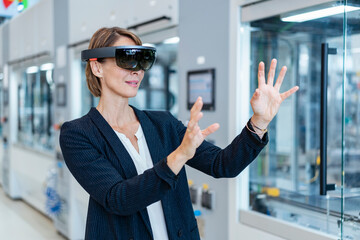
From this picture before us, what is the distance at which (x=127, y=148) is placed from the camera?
1414 mm

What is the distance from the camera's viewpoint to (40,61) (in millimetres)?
5352

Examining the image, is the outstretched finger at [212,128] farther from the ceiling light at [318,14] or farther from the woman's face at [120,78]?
the ceiling light at [318,14]

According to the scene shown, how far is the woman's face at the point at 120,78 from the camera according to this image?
1399mm

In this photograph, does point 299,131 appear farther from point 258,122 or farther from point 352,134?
point 258,122

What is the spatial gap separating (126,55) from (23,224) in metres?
4.54

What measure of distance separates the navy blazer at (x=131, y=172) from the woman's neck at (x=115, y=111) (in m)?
0.05

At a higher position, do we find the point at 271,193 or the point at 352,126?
the point at 352,126

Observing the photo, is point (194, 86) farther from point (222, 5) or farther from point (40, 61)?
point (40, 61)

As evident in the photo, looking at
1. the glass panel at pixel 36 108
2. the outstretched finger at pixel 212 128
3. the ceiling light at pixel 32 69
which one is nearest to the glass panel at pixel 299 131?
the outstretched finger at pixel 212 128

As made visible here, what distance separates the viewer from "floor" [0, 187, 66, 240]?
15.8ft

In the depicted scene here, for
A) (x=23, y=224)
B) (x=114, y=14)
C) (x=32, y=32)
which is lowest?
(x=23, y=224)

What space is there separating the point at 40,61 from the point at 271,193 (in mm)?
3682

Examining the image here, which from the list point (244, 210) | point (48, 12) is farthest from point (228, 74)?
point (48, 12)

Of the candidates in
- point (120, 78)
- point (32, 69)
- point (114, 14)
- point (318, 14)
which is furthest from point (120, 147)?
point (32, 69)
